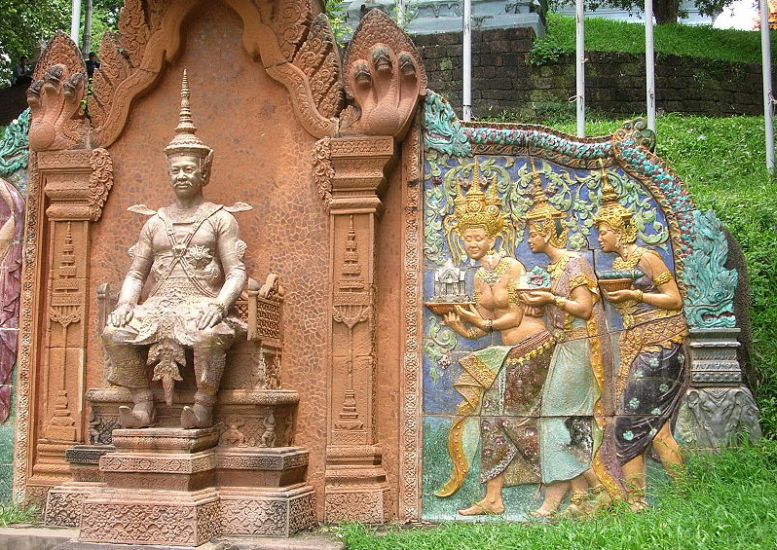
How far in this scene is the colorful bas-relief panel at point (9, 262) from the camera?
27.1 ft

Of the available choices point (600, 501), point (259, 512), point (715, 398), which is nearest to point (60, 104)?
point (259, 512)

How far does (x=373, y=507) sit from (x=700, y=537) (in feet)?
8.35

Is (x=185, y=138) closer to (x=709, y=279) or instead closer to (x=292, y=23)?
(x=292, y=23)

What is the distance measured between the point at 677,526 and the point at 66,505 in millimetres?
4791

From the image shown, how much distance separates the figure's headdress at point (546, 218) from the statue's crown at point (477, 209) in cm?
27

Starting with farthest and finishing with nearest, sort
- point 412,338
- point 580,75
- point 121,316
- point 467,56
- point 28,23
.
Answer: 1. point 28,23
2. point 467,56
3. point 580,75
4. point 412,338
5. point 121,316

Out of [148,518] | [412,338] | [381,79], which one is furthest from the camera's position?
[381,79]

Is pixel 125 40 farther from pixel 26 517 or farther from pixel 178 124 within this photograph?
pixel 26 517

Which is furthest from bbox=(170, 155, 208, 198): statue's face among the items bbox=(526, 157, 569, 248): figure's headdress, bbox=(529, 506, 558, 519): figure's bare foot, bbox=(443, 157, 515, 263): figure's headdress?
bbox=(529, 506, 558, 519): figure's bare foot

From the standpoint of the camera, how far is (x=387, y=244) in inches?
312

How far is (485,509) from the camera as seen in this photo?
7410mm

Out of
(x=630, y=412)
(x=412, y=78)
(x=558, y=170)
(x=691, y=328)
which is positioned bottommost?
(x=630, y=412)

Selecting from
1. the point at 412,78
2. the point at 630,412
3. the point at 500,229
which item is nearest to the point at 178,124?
the point at 412,78

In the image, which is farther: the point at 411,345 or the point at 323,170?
the point at 323,170
